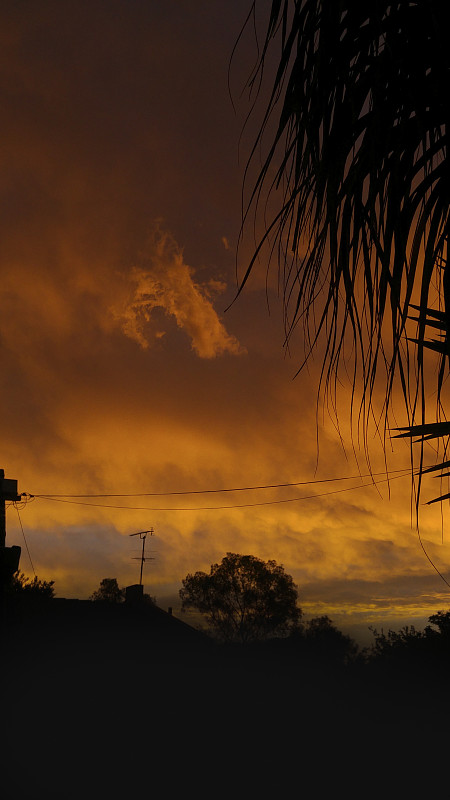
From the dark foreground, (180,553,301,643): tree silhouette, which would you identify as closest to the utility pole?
the dark foreground

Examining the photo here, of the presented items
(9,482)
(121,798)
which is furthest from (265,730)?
(9,482)

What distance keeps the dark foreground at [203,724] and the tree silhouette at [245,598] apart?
2951 cm

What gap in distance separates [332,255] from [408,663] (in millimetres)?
20288

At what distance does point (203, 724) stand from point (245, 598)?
108 ft

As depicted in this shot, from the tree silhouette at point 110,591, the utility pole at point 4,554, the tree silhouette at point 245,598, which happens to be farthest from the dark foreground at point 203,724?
the tree silhouette at point 110,591

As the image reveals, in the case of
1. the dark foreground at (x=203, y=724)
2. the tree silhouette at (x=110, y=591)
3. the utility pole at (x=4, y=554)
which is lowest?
the dark foreground at (x=203, y=724)

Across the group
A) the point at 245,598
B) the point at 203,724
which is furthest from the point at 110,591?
the point at 203,724

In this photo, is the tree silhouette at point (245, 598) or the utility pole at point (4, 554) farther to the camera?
the tree silhouette at point (245, 598)

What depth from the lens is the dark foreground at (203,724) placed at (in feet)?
52.1

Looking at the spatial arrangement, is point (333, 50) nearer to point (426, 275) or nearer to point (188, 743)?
point (426, 275)

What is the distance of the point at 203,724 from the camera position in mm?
18391

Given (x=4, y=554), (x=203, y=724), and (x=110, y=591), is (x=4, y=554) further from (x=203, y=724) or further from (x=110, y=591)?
(x=110, y=591)

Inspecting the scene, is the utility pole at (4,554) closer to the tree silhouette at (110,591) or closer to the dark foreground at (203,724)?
the dark foreground at (203,724)

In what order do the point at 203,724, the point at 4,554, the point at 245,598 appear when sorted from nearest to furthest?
the point at 4,554
the point at 203,724
the point at 245,598
